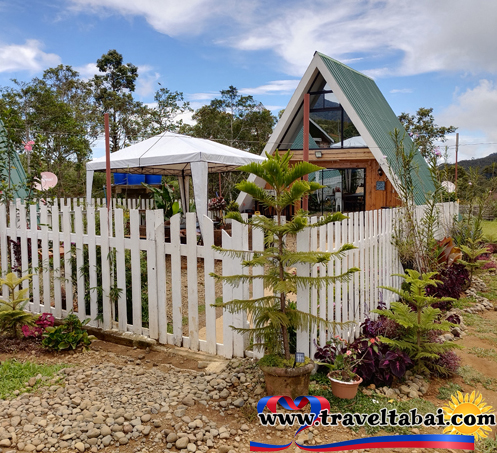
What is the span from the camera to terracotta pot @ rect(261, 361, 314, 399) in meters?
2.83

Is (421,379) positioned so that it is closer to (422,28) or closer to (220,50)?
(422,28)

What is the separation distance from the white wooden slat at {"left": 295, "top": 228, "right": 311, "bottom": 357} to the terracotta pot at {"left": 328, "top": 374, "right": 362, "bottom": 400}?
1.26 feet

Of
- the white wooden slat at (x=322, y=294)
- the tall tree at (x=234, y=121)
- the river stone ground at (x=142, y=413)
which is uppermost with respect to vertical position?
the tall tree at (x=234, y=121)

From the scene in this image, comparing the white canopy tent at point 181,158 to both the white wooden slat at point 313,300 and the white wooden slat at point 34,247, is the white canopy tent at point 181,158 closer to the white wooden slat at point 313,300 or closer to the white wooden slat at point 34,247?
the white wooden slat at point 34,247

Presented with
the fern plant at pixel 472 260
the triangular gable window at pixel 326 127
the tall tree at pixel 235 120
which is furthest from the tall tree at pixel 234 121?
the fern plant at pixel 472 260

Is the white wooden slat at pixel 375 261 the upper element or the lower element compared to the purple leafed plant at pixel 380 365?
upper

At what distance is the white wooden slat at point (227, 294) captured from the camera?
3541mm

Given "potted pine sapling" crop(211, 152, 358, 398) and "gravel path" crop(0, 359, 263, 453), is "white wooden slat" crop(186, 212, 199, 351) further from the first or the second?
"potted pine sapling" crop(211, 152, 358, 398)

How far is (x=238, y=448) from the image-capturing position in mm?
2443

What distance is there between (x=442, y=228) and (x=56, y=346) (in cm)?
841

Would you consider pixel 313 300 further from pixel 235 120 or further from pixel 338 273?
pixel 235 120

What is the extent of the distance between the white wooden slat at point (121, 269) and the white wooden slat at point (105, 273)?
123 millimetres

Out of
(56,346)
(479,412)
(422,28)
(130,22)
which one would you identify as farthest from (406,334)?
(130,22)

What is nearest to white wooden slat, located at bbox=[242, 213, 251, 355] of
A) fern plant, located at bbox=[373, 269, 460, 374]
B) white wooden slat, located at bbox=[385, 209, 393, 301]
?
fern plant, located at bbox=[373, 269, 460, 374]
